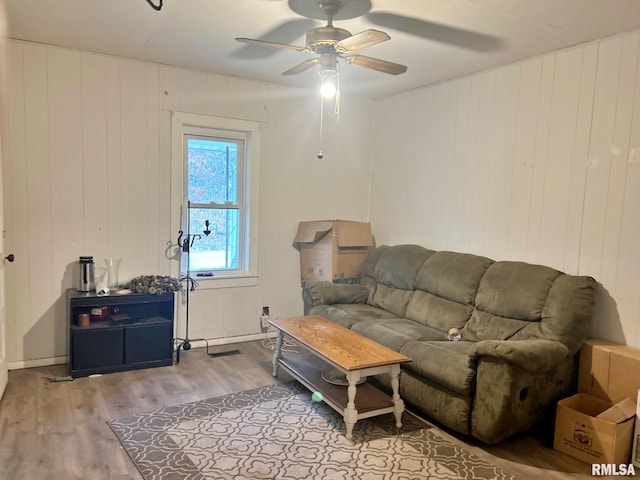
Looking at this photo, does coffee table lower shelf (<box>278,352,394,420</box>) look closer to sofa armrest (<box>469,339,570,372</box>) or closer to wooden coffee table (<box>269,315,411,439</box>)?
wooden coffee table (<box>269,315,411,439</box>)

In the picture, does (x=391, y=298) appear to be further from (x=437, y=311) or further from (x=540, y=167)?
(x=540, y=167)

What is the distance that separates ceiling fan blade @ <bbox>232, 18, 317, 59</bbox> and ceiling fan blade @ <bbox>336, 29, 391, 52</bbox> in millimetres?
518

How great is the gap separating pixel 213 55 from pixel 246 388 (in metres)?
2.61

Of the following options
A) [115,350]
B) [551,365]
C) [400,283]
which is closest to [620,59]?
[551,365]

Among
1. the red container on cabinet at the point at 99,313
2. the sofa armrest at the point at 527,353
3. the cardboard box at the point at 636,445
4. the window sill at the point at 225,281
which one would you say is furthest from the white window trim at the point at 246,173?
the cardboard box at the point at 636,445

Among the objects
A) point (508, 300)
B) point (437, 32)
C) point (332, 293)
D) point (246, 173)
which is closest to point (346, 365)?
point (508, 300)

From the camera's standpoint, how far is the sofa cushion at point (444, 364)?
2.63m

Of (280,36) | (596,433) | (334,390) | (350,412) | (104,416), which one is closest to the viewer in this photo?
(596,433)

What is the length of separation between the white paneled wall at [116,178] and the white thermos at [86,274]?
0.18m

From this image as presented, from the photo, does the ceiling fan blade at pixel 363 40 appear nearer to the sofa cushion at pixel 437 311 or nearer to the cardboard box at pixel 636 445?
the sofa cushion at pixel 437 311

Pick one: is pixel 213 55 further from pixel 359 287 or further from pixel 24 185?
pixel 359 287

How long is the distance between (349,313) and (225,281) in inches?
50.5

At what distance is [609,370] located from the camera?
279cm

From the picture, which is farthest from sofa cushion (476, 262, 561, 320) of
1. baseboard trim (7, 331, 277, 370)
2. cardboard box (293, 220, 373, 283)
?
baseboard trim (7, 331, 277, 370)
